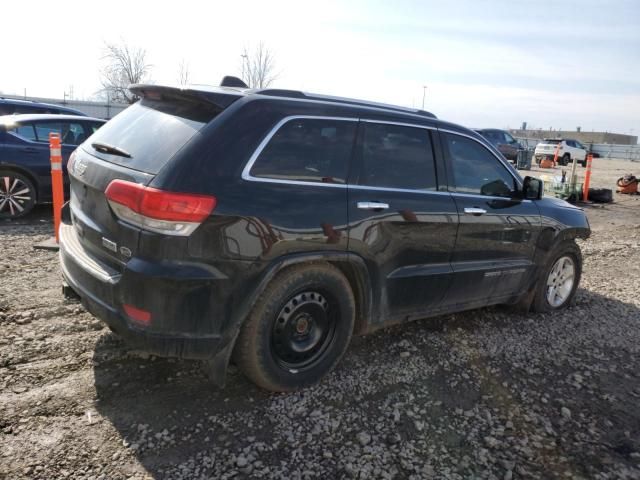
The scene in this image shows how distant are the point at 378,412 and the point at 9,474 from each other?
2.02m

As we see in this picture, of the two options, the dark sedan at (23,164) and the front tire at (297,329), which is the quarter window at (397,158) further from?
the dark sedan at (23,164)

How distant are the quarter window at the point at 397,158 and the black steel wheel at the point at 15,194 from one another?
6226mm

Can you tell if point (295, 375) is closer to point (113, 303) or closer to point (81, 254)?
point (113, 303)

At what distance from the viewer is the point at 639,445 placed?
3162 millimetres

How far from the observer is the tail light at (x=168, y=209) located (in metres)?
2.67

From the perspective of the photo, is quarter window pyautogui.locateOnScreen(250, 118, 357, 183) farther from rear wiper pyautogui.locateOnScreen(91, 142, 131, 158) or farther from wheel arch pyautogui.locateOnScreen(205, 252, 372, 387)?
rear wiper pyautogui.locateOnScreen(91, 142, 131, 158)

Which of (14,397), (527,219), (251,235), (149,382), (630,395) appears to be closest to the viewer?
(251,235)

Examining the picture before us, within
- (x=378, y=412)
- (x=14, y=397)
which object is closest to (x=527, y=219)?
(x=378, y=412)

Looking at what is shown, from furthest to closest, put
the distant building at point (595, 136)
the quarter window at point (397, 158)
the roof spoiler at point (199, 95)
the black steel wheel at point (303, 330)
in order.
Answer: the distant building at point (595, 136) < the quarter window at point (397, 158) < the black steel wheel at point (303, 330) < the roof spoiler at point (199, 95)

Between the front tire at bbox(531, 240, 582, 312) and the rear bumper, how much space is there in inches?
141

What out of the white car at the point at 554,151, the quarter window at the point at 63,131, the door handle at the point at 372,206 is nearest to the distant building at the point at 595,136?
the white car at the point at 554,151

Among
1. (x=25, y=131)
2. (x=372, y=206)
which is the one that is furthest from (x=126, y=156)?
(x=25, y=131)

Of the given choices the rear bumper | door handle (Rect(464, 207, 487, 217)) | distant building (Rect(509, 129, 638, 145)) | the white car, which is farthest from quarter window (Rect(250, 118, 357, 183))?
distant building (Rect(509, 129, 638, 145))

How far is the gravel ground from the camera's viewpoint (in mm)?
2719
